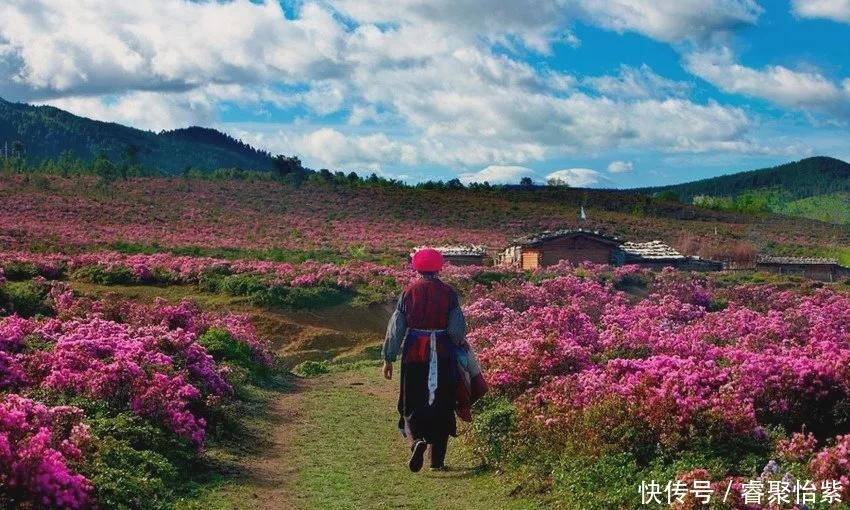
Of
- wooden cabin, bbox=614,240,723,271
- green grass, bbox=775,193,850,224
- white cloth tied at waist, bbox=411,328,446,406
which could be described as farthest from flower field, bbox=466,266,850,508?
green grass, bbox=775,193,850,224

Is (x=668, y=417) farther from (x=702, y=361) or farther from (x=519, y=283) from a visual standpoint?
(x=519, y=283)

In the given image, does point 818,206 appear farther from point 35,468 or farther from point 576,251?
point 35,468

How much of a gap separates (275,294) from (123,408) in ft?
70.8

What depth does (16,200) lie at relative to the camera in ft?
212

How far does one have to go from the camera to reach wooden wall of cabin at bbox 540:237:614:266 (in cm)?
4534

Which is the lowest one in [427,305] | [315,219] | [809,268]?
[809,268]

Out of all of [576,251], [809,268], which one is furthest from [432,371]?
[809,268]

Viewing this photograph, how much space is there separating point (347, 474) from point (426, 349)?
1.70 metres

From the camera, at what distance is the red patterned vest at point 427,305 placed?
33.1ft

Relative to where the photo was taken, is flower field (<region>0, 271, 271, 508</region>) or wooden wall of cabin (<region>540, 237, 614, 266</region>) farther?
wooden wall of cabin (<region>540, 237, 614, 266</region>)

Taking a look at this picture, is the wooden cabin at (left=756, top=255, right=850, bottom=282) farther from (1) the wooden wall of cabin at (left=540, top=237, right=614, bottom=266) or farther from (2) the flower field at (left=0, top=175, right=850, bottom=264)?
(2) the flower field at (left=0, top=175, right=850, bottom=264)

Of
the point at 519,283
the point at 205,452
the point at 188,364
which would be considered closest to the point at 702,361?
the point at 205,452

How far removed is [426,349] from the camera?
10023 mm

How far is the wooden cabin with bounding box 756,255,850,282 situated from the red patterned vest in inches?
1718
